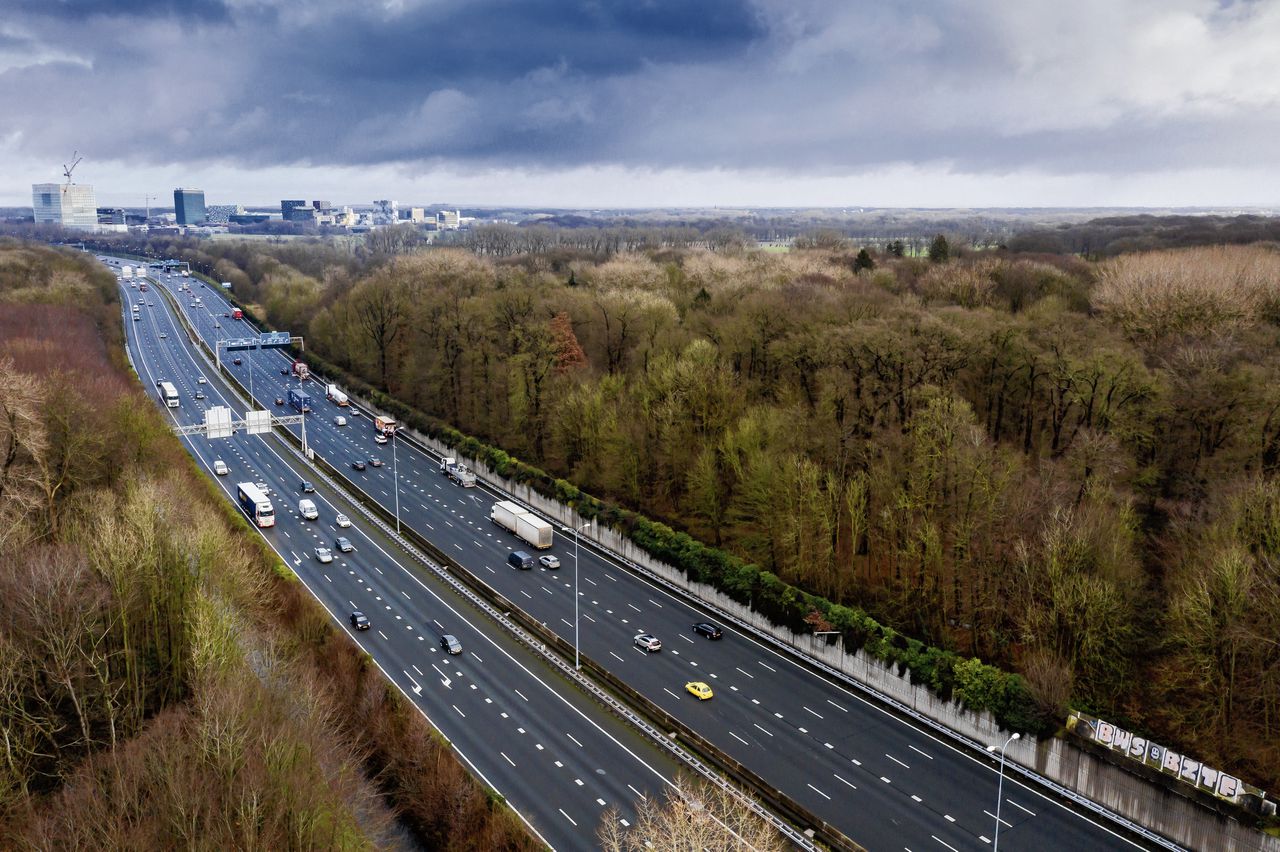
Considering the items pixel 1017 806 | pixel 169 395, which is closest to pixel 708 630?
pixel 1017 806

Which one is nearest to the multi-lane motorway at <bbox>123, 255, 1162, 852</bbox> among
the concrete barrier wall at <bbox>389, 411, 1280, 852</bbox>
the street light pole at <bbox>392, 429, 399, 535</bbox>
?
the concrete barrier wall at <bbox>389, 411, 1280, 852</bbox>

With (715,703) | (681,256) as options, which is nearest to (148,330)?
(681,256)

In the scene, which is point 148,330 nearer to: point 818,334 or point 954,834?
point 818,334

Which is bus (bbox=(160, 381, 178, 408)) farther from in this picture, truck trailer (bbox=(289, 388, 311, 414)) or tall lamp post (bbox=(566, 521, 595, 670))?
tall lamp post (bbox=(566, 521, 595, 670))

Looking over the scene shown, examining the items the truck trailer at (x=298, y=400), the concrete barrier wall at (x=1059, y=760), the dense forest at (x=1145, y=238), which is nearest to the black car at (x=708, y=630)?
the concrete barrier wall at (x=1059, y=760)

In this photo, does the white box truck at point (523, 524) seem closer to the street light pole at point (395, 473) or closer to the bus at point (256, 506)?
the street light pole at point (395, 473)
